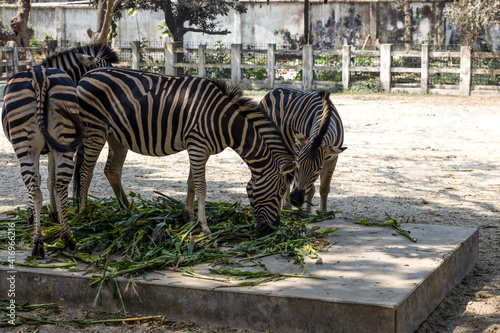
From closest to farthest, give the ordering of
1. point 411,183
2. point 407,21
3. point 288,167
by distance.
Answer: point 288,167 < point 411,183 < point 407,21

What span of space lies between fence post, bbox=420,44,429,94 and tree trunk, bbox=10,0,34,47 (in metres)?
15.5

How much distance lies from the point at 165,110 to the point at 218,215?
3.82 ft

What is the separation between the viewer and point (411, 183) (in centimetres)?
880

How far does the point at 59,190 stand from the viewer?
15.7 ft

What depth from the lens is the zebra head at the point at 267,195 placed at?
5.11 m

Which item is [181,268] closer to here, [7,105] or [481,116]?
[7,105]

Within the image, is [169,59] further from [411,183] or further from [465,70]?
[411,183]

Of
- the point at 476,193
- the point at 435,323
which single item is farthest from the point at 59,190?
the point at 476,193

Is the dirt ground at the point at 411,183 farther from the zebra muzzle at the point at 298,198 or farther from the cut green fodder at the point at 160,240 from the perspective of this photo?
the zebra muzzle at the point at 298,198

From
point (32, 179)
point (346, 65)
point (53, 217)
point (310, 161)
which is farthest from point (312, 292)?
point (346, 65)

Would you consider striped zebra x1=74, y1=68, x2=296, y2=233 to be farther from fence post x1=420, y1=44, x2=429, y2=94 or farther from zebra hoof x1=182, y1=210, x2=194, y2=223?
fence post x1=420, y1=44, x2=429, y2=94

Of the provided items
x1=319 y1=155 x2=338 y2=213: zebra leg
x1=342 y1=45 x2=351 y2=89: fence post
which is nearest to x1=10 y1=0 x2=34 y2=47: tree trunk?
x1=342 y1=45 x2=351 y2=89: fence post

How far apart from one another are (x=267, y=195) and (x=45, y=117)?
1.92 metres

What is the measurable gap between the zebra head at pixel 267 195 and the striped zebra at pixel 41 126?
60.0 inches
